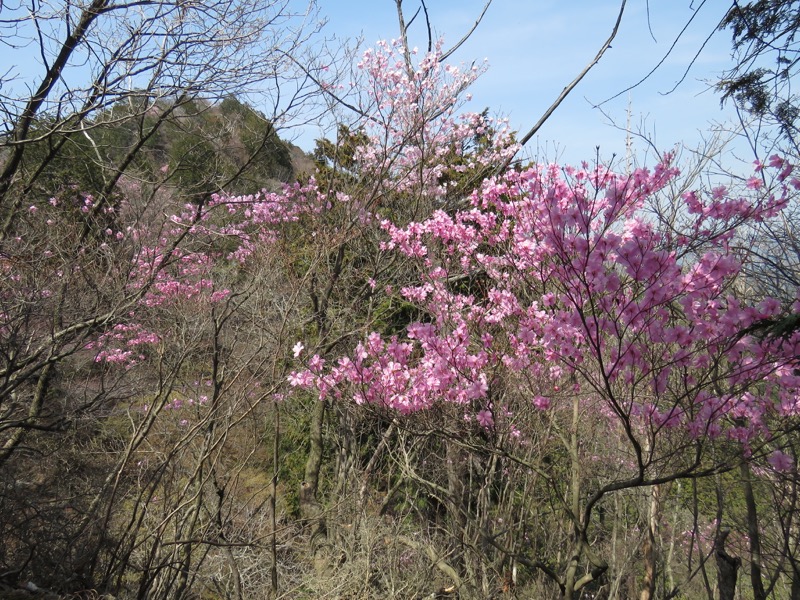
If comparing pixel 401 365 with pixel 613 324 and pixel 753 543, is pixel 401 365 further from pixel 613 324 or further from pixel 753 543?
pixel 753 543

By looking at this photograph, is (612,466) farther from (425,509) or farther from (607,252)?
(607,252)

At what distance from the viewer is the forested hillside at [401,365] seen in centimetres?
269

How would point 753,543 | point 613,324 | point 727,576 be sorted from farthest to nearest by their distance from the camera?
point 753,543 → point 727,576 → point 613,324

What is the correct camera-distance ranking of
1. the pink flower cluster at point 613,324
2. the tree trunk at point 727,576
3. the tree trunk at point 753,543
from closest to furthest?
the pink flower cluster at point 613,324 → the tree trunk at point 727,576 → the tree trunk at point 753,543

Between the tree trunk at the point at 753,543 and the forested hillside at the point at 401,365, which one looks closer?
the forested hillside at the point at 401,365

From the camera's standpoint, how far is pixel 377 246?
7.37 metres

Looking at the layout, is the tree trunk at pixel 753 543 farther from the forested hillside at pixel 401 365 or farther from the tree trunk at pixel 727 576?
the tree trunk at pixel 727 576

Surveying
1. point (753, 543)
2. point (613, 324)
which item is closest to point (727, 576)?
point (613, 324)

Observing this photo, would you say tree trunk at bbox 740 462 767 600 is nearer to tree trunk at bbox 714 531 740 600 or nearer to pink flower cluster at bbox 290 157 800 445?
pink flower cluster at bbox 290 157 800 445

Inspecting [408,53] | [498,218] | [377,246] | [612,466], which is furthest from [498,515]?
[408,53]

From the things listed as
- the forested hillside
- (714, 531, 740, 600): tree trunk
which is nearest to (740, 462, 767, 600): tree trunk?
the forested hillside

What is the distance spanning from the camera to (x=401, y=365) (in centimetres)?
381

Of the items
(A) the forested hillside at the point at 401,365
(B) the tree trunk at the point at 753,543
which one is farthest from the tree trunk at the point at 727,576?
(B) the tree trunk at the point at 753,543

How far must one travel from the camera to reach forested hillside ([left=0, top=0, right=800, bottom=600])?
2689 millimetres
